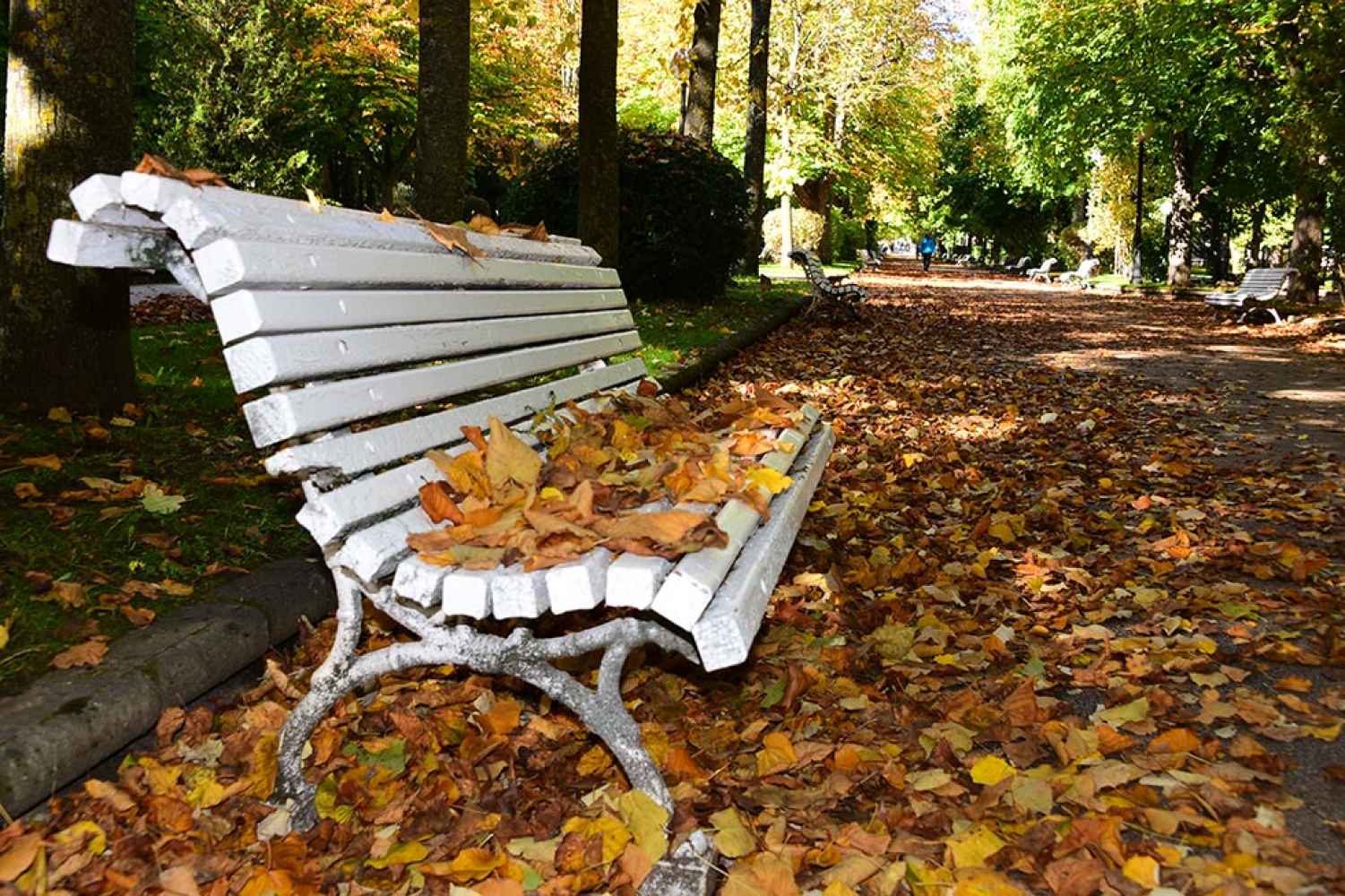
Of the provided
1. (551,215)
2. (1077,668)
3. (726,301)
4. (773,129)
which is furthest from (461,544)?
(773,129)

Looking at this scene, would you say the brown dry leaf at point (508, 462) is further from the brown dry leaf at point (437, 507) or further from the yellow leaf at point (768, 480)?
the yellow leaf at point (768, 480)

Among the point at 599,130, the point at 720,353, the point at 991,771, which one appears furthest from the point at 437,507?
the point at 599,130

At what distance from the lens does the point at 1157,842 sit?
2002 mm

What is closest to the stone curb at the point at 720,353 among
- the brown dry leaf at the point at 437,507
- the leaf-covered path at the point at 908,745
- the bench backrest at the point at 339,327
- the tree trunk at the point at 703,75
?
the leaf-covered path at the point at 908,745

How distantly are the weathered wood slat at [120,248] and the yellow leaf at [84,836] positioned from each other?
3.57ft

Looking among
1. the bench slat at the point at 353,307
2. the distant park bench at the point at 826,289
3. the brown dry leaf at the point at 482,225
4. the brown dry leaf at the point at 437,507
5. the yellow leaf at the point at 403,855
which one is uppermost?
the distant park bench at the point at 826,289

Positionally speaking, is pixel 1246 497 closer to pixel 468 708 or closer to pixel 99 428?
pixel 468 708

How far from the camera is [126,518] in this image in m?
3.28

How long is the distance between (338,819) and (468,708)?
52 cm

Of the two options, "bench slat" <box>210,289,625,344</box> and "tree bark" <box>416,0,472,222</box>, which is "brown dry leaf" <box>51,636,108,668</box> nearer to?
"bench slat" <box>210,289,625,344</box>

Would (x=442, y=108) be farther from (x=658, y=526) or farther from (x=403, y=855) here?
(x=403, y=855)

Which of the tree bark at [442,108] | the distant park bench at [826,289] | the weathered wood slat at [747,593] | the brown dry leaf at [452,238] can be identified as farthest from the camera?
the distant park bench at [826,289]

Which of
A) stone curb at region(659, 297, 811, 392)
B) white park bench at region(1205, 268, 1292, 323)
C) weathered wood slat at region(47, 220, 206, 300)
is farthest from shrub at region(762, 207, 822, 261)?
weathered wood slat at region(47, 220, 206, 300)

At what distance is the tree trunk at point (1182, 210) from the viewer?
24.9 meters
